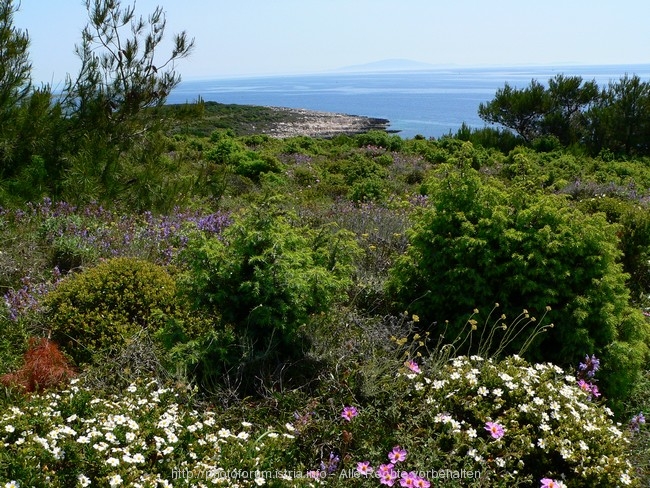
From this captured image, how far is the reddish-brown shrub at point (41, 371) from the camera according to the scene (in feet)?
11.7

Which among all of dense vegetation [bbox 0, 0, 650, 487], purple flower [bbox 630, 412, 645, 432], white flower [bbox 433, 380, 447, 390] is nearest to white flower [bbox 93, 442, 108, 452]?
dense vegetation [bbox 0, 0, 650, 487]

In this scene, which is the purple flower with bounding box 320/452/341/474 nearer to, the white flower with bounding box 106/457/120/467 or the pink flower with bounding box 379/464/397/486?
the pink flower with bounding box 379/464/397/486

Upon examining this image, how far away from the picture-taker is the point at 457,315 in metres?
A: 4.54

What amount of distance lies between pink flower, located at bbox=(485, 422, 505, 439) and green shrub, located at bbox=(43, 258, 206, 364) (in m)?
2.08

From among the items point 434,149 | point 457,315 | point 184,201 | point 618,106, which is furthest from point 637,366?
point 618,106

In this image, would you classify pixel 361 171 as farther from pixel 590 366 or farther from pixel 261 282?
pixel 261 282

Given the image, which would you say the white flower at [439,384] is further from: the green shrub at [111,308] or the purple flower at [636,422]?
the green shrub at [111,308]

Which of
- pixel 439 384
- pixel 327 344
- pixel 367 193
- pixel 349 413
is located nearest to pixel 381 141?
pixel 367 193

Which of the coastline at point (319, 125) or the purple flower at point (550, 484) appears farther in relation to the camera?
the coastline at point (319, 125)

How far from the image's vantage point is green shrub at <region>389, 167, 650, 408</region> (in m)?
4.36

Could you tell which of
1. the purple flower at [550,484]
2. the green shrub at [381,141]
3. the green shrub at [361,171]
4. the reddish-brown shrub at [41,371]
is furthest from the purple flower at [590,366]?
the green shrub at [381,141]

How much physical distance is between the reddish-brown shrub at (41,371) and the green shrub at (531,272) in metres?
2.57

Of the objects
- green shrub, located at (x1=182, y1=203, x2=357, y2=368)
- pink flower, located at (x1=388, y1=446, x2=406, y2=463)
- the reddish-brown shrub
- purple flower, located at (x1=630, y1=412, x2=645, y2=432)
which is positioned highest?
green shrub, located at (x1=182, y1=203, x2=357, y2=368)

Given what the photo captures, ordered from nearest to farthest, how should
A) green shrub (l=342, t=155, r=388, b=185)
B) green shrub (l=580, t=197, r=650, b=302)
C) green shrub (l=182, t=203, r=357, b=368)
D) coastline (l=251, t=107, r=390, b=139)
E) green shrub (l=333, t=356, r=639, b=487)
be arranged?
green shrub (l=333, t=356, r=639, b=487) → green shrub (l=182, t=203, r=357, b=368) → green shrub (l=580, t=197, r=650, b=302) → green shrub (l=342, t=155, r=388, b=185) → coastline (l=251, t=107, r=390, b=139)
